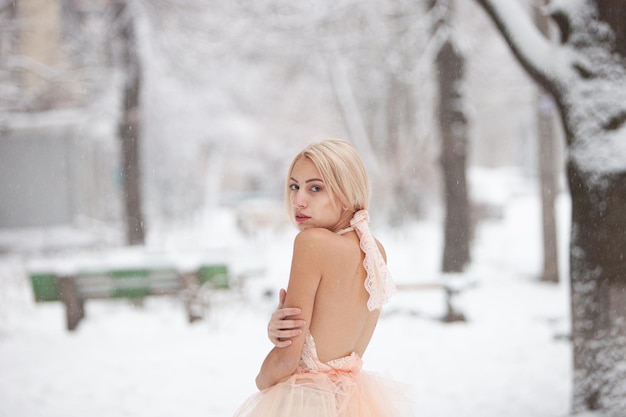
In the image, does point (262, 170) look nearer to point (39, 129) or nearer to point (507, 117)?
point (507, 117)

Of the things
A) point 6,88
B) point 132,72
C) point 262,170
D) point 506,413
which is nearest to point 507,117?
point 262,170

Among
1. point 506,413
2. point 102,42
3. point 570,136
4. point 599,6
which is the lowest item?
point 506,413

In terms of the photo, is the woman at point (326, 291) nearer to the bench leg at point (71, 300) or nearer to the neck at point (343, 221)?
the neck at point (343, 221)

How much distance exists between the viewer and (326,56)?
952cm

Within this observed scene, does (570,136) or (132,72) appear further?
(132,72)

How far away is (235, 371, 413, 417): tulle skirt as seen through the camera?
5.66 feet

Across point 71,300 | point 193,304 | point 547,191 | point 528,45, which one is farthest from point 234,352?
point 547,191

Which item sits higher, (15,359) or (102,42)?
(102,42)

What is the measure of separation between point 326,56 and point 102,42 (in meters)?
3.24

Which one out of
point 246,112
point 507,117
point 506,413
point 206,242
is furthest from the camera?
point 507,117

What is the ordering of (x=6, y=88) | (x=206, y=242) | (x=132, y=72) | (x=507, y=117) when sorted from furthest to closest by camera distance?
(x=507, y=117) → (x=206, y=242) → (x=132, y=72) → (x=6, y=88)

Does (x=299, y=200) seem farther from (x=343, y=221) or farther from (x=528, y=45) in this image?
(x=528, y=45)

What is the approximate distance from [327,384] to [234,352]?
3.56m

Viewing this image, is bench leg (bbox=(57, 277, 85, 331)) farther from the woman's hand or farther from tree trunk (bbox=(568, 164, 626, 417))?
the woman's hand
